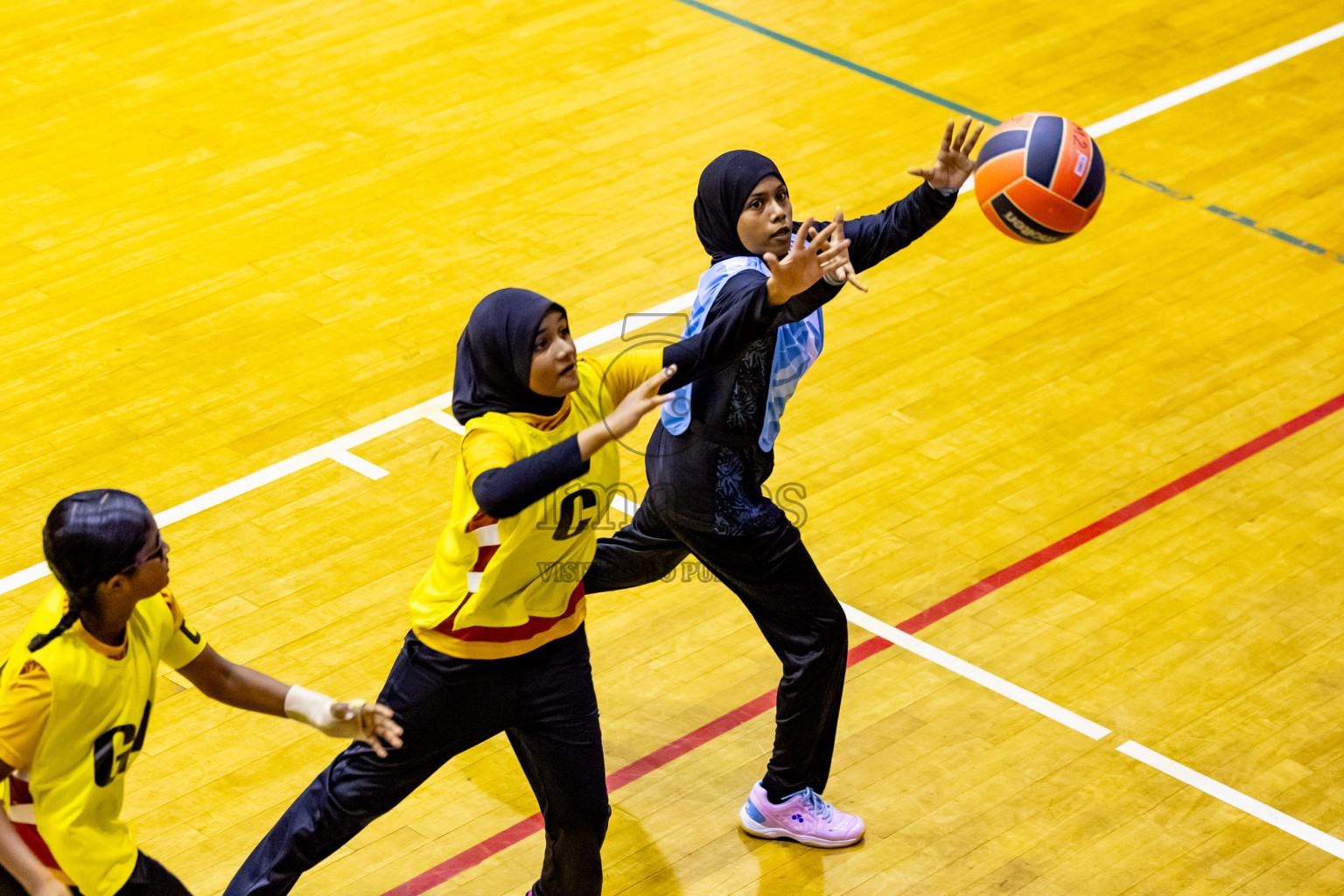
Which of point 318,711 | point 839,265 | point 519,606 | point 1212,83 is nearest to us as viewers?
point 318,711

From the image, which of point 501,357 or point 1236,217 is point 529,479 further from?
point 1236,217

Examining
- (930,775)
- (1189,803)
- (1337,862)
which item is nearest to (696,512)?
(930,775)

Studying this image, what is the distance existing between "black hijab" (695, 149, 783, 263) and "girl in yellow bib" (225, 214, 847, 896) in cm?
62

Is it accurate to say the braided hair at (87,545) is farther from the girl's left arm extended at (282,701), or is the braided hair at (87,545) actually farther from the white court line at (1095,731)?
the white court line at (1095,731)

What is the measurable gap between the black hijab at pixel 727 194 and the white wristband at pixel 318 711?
207 centimetres

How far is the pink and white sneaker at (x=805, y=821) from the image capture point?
599 centimetres

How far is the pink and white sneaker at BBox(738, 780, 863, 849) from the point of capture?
599 cm

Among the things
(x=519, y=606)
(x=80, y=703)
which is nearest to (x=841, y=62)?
(x=519, y=606)

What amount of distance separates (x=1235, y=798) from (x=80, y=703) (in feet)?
13.6

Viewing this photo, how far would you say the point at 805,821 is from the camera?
5.99 meters

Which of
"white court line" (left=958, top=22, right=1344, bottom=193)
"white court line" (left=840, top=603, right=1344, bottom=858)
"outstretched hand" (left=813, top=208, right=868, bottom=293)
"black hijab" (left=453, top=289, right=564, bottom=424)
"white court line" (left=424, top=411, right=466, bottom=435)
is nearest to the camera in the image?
"black hijab" (left=453, top=289, right=564, bottom=424)

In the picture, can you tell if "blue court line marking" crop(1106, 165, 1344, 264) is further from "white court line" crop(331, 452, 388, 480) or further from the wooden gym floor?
"white court line" crop(331, 452, 388, 480)

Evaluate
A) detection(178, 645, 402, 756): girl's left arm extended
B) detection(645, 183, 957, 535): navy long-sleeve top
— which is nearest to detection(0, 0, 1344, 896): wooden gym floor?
detection(645, 183, 957, 535): navy long-sleeve top

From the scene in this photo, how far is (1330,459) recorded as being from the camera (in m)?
8.28
